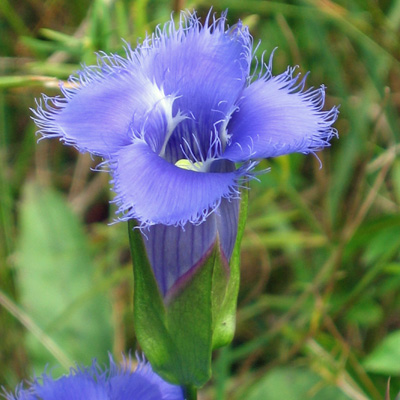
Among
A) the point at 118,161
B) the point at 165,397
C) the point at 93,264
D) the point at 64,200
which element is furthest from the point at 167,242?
the point at 64,200

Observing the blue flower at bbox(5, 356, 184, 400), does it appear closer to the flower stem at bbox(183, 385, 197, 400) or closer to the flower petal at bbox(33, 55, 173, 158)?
the flower stem at bbox(183, 385, 197, 400)

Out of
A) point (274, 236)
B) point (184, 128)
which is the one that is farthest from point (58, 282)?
point (184, 128)

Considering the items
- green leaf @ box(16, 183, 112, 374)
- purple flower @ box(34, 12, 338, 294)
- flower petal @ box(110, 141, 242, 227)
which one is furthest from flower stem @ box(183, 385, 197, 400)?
green leaf @ box(16, 183, 112, 374)

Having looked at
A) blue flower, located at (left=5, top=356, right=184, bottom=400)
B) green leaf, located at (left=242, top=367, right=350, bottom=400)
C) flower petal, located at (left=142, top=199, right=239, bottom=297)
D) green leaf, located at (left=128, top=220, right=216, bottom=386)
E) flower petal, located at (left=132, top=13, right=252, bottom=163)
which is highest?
flower petal, located at (left=132, top=13, right=252, bottom=163)

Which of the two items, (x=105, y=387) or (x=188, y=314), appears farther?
(x=105, y=387)

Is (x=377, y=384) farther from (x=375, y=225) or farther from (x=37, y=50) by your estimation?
(x=37, y=50)

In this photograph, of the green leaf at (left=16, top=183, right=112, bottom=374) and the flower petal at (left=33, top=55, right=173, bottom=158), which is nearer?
the flower petal at (left=33, top=55, right=173, bottom=158)

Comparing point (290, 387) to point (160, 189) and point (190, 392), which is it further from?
point (160, 189)
